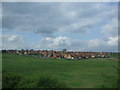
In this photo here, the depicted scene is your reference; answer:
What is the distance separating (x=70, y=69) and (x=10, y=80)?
38.4ft

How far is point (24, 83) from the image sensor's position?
26594mm

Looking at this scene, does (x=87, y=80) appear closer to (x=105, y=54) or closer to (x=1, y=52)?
(x=105, y=54)

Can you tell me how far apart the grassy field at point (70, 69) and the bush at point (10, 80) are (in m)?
2.36

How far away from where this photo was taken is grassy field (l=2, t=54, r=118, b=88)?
97.8 feet

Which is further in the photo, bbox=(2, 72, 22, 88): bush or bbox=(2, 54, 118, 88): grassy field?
bbox=(2, 54, 118, 88): grassy field

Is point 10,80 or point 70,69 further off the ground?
point 70,69

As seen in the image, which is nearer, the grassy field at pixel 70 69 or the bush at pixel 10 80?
the bush at pixel 10 80

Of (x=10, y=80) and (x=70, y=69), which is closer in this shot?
(x=10, y=80)

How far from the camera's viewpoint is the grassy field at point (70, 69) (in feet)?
97.8

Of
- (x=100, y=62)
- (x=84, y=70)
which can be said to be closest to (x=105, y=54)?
(x=100, y=62)

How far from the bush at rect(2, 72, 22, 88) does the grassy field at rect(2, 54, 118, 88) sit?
2357mm

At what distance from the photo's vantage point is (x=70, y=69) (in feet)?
118

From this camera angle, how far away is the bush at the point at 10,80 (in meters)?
26.3

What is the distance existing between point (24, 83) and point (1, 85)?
2.75 meters
